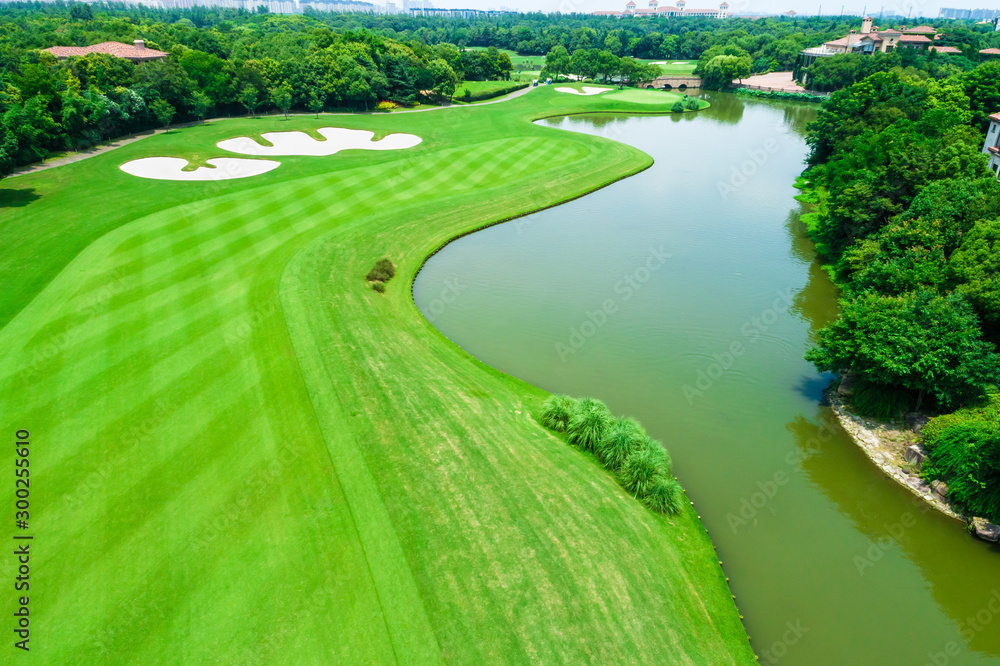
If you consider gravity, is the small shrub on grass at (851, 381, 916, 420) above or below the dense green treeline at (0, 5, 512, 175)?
below

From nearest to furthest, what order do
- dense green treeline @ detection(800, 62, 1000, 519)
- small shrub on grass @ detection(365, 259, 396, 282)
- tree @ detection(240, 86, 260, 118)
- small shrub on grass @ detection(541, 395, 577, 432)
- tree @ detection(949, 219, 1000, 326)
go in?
dense green treeline @ detection(800, 62, 1000, 519) → small shrub on grass @ detection(541, 395, 577, 432) → tree @ detection(949, 219, 1000, 326) → small shrub on grass @ detection(365, 259, 396, 282) → tree @ detection(240, 86, 260, 118)

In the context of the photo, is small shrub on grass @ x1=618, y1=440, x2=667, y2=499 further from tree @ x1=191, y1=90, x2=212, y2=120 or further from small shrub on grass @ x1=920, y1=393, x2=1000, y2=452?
tree @ x1=191, y1=90, x2=212, y2=120

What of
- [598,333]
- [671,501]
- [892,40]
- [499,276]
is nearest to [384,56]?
[499,276]

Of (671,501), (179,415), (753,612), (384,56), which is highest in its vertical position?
(384,56)

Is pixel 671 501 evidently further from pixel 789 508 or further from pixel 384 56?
pixel 384 56

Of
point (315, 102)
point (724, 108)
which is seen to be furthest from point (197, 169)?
point (724, 108)

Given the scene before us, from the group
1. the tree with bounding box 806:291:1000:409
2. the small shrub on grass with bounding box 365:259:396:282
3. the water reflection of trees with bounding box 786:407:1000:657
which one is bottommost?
the water reflection of trees with bounding box 786:407:1000:657

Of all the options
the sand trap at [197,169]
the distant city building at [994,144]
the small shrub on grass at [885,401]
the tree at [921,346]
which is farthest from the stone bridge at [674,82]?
the small shrub on grass at [885,401]

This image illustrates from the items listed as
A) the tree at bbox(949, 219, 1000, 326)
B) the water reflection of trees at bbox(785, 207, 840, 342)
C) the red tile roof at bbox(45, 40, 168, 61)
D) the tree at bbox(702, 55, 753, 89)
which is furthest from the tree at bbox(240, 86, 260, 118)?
the tree at bbox(702, 55, 753, 89)
